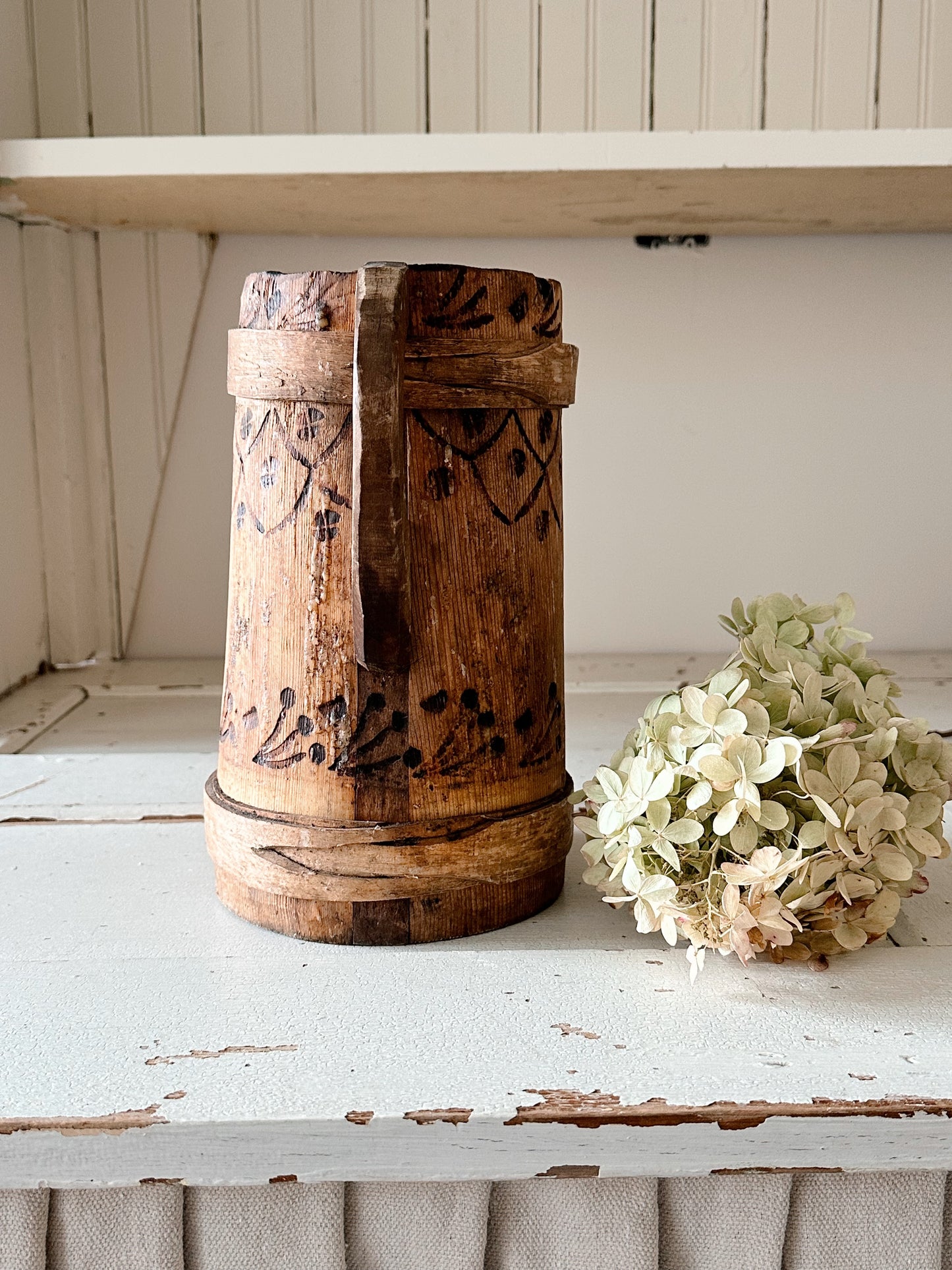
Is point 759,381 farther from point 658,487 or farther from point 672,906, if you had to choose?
point 672,906

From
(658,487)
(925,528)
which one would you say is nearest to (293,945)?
(658,487)

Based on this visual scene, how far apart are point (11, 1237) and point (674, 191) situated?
2.90 feet

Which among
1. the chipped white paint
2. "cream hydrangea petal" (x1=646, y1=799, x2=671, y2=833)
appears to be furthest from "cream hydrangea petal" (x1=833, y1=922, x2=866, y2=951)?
the chipped white paint

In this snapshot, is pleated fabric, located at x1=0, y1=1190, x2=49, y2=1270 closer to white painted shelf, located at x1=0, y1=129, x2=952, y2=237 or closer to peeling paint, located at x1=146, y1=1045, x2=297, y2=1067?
peeling paint, located at x1=146, y1=1045, x2=297, y2=1067

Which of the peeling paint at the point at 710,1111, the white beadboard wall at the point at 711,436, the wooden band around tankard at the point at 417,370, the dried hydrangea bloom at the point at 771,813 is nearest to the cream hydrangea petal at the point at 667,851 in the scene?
the dried hydrangea bloom at the point at 771,813

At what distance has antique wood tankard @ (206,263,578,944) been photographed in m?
0.54

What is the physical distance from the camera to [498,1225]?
19.7 inches

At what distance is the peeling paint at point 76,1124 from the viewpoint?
44 cm

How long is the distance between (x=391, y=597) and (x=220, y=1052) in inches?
8.2

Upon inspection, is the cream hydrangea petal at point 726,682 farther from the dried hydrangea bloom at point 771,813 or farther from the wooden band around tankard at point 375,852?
the wooden band around tankard at point 375,852

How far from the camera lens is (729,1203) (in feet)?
1.62

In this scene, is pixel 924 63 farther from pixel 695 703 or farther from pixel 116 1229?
pixel 116 1229

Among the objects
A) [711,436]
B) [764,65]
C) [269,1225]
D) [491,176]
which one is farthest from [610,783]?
[764,65]

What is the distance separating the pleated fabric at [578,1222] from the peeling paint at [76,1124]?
15 centimetres
